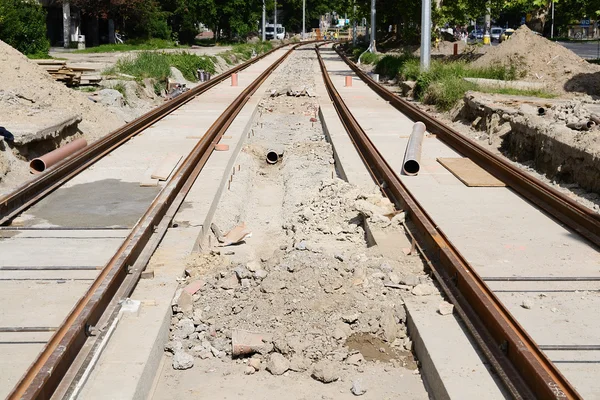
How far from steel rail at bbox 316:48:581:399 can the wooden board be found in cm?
227

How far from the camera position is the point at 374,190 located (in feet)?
35.0

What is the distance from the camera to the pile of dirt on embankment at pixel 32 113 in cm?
1227

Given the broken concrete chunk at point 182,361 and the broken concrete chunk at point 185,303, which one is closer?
the broken concrete chunk at point 182,361

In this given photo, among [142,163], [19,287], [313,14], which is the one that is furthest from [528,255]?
[313,14]

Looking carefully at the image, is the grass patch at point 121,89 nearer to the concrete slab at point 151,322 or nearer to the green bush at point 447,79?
the green bush at point 447,79

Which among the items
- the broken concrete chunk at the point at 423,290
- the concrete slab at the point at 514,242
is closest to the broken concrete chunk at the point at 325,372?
the broken concrete chunk at the point at 423,290

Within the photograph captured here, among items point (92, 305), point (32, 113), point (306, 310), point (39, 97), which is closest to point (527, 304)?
point (306, 310)

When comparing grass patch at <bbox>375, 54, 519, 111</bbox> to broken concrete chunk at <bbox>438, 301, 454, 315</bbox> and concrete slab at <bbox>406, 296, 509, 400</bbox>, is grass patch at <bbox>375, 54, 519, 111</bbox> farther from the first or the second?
concrete slab at <bbox>406, 296, 509, 400</bbox>

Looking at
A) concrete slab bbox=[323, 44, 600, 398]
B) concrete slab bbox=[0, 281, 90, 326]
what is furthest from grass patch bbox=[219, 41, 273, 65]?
concrete slab bbox=[0, 281, 90, 326]

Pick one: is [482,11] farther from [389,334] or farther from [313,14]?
[313,14]

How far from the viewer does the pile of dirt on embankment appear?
12266 mm

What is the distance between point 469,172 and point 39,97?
362 inches

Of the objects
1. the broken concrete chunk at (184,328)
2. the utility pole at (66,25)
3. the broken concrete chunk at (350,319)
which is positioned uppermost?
the utility pole at (66,25)

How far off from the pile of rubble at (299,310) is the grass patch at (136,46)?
4101cm
